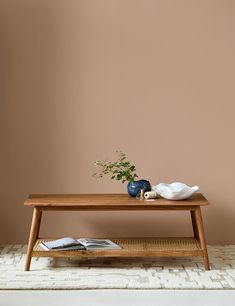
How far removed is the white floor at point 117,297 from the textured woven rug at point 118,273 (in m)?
0.07

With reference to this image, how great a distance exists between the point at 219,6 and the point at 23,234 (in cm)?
222

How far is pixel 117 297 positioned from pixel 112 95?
169 cm

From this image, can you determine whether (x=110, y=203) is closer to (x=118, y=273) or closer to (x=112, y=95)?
(x=118, y=273)

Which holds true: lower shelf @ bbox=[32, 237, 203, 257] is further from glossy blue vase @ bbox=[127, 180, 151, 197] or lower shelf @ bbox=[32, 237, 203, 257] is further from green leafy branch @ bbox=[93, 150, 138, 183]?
green leafy branch @ bbox=[93, 150, 138, 183]

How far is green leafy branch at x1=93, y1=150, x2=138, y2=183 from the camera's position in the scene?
409 centimetres

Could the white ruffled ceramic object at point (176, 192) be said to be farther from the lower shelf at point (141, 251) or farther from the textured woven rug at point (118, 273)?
the textured woven rug at point (118, 273)

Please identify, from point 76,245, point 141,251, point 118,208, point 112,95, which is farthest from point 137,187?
point 112,95

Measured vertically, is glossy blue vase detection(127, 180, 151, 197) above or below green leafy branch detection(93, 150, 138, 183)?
below

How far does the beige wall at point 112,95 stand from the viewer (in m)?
4.45

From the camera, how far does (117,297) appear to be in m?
3.31

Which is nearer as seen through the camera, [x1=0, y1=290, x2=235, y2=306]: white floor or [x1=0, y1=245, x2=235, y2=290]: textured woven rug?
[x1=0, y1=290, x2=235, y2=306]: white floor

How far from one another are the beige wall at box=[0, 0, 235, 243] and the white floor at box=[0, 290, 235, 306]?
118 cm

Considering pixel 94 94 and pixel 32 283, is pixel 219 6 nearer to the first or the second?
pixel 94 94

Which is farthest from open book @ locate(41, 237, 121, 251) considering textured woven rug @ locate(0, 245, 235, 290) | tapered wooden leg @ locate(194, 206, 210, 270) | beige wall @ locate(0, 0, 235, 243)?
beige wall @ locate(0, 0, 235, 243)
